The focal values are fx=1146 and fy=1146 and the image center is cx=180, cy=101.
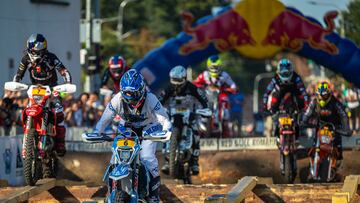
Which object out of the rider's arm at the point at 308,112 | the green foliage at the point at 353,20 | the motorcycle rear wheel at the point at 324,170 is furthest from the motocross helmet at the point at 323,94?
the green foliage at the point at 353,20

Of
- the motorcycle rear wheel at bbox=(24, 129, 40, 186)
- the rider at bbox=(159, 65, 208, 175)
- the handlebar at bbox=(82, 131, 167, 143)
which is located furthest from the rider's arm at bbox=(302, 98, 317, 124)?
the handlebar at bbox=(82, 131, 167, 143)

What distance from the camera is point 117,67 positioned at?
2059 cm

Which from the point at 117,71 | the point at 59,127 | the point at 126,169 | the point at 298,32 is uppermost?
the point at 298,32

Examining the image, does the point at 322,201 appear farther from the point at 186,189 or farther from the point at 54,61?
the point at 54,61

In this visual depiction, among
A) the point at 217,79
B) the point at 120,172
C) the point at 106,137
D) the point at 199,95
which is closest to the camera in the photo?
the point at 120,172

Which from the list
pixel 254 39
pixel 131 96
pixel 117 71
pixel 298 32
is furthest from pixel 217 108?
pixel 131 96

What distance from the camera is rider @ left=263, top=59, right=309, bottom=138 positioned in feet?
62.9

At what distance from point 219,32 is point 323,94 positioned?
12.8 meters

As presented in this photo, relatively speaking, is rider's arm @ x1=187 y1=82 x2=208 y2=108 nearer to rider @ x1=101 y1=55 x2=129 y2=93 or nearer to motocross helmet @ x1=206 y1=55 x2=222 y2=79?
rider @ x1=101 y1=55 x2=129 y2=93

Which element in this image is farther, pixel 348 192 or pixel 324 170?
pixel 324 170

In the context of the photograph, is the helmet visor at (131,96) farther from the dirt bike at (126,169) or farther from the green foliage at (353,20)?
the green foliage at (353,20)

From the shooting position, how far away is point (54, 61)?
16203 millimetres

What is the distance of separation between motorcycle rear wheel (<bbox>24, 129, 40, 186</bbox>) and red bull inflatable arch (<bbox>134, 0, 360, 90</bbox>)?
15.5m

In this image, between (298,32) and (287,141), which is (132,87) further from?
(298,32)
